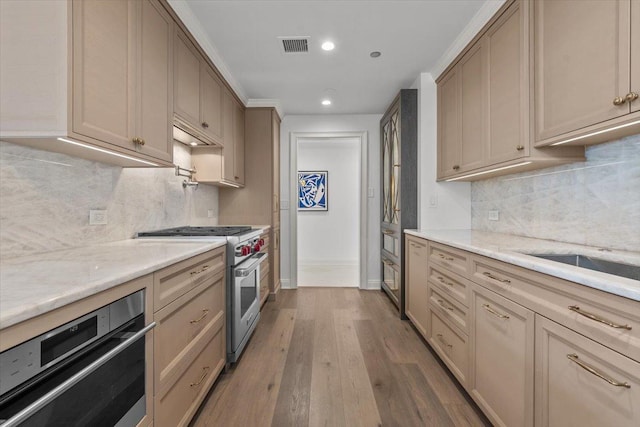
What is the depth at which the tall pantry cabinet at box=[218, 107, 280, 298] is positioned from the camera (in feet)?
11.9

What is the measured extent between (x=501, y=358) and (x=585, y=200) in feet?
3.44

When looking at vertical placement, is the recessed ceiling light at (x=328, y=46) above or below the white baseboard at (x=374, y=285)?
above

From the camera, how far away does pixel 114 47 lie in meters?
1.40

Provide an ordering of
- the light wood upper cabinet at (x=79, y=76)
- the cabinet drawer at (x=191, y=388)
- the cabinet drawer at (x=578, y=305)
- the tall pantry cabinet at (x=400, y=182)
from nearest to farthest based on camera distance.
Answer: the cabinet drawer at (x=578, y=305) < the light wood upper cabinet at (x=79, y=76) < the cabinet drawer at (x=191, y=388) < the tall pantry cabinet at (x=400, y=182)

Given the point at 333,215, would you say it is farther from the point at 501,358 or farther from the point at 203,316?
the point at 501,358

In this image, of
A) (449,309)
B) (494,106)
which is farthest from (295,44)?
(449,309)

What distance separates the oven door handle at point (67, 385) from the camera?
0.64 meters

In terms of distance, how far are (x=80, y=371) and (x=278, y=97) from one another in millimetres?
3341

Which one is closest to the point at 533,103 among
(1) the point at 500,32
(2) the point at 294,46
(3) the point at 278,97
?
(1) the point at 500,32

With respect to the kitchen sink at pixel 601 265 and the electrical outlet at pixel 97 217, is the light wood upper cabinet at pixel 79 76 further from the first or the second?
the kitchen sink at pixel 601 265

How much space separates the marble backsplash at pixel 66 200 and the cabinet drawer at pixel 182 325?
0.70 meters

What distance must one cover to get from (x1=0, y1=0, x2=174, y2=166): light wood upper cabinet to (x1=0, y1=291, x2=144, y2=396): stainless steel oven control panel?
752mm

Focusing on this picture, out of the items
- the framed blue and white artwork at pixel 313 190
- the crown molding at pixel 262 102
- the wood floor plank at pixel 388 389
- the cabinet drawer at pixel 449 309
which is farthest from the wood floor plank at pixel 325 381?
the framed blue and white artwork at pixel 313 190

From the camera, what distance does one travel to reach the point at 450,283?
1.95 meters
